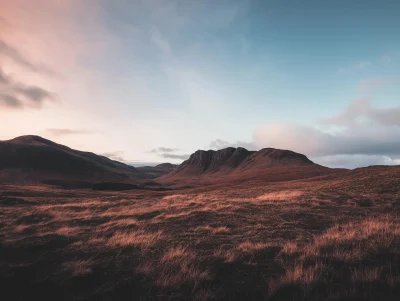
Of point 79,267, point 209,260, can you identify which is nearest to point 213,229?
point 209,260

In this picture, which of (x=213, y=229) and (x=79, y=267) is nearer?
(x=79, y=267)

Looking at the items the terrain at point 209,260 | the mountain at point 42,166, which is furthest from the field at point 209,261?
the mountain at point 42,166

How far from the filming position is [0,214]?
20.0 m

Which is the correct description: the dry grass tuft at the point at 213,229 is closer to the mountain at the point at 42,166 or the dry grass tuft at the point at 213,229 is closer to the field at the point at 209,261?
the field at the point at 209,261

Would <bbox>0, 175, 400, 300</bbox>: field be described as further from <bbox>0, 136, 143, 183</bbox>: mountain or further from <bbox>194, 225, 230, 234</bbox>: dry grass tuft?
<bbox>0, 136, 143, 183</bbox>: mountain

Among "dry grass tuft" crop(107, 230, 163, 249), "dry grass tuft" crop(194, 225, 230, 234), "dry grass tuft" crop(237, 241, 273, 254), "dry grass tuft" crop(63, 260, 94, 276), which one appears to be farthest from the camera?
"dry grass tuft" crop(194, 225, 230, 234)

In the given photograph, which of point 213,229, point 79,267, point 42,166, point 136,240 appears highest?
point 42,166

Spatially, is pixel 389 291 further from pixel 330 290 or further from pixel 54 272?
pixel 54 272

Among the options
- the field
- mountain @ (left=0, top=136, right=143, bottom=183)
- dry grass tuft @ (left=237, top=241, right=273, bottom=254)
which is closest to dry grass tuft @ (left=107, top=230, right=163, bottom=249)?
the field

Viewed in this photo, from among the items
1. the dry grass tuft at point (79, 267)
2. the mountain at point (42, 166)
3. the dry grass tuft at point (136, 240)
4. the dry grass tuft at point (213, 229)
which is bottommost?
the dry grass tuft at point (79, 267)

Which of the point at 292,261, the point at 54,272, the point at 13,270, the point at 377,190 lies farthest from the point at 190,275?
the point at 377,190

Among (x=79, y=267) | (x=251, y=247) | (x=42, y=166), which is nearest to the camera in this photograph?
(x=79, y=267)

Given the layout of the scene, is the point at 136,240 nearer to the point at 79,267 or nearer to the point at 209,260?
the point at 79,267

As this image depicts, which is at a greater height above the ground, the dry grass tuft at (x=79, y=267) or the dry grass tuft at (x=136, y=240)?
the dry grass tuft at (x=136, y=240)
